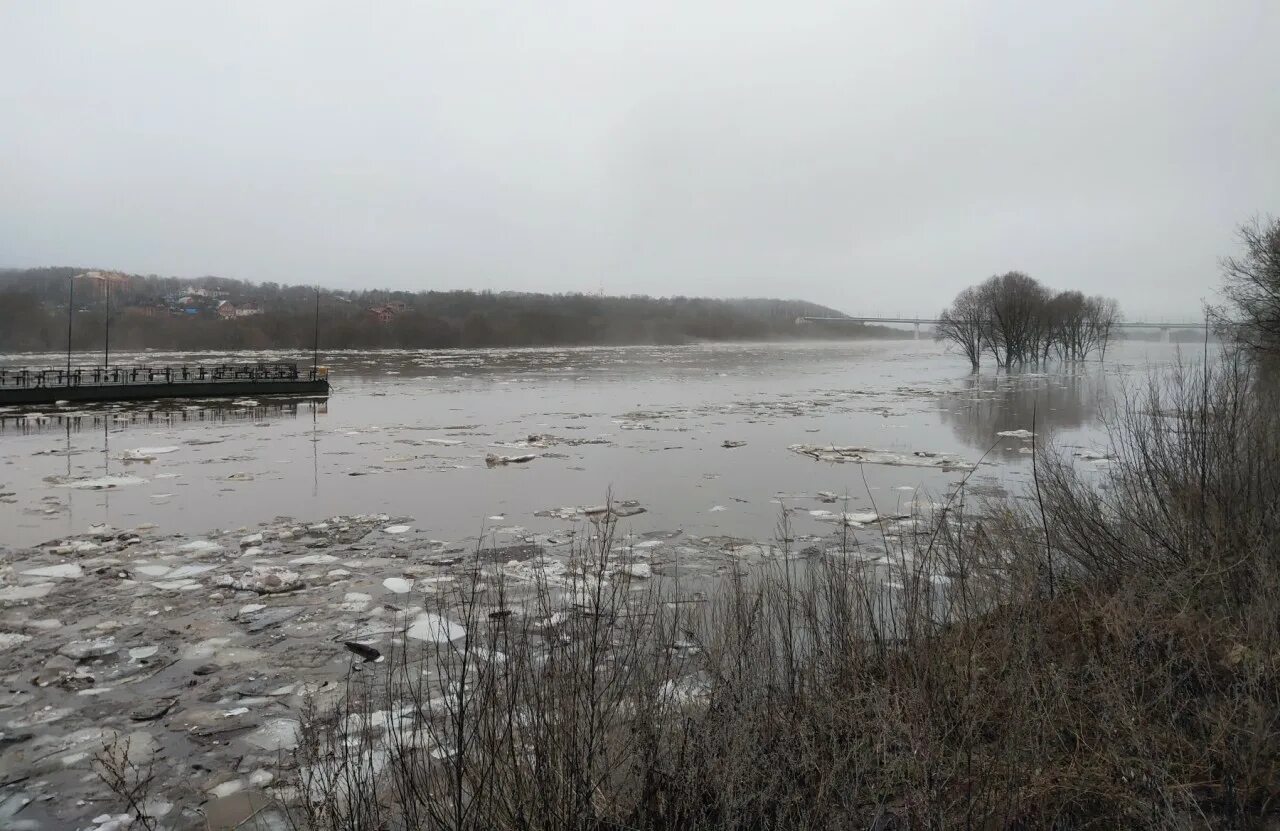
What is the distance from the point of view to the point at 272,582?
9.14 meters

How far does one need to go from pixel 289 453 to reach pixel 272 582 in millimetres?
11771

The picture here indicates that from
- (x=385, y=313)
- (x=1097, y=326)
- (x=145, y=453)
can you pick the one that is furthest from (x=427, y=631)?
(x=385, y=313)

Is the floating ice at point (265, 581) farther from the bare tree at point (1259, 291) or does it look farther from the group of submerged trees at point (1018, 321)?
the group of submerged trees at point (1018, 321)

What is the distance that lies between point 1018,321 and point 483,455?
6549 cm

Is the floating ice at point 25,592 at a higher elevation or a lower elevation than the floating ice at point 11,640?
higher

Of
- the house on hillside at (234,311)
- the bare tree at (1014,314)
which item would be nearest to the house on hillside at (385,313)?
the house on hillside at (234,311)

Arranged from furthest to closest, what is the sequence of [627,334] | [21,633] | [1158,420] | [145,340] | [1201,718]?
[627,334] → [145,340] → [1158,420] → [21,633] → [1201,718]

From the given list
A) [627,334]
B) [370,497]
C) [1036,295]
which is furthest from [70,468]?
[627,334]

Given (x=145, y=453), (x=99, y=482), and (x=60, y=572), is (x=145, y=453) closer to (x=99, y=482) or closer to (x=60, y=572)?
(x=99, y=482)

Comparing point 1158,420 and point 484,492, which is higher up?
point 1158,420

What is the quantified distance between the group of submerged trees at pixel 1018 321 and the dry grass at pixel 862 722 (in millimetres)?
71670

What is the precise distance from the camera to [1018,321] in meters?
70.9

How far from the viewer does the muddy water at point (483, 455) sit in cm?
1315

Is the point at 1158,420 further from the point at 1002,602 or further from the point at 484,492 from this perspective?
the point at 484,492
